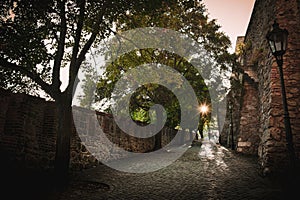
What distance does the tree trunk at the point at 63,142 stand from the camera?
21.1 feet

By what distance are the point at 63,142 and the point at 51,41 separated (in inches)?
140

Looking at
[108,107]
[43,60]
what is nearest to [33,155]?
[43,60]

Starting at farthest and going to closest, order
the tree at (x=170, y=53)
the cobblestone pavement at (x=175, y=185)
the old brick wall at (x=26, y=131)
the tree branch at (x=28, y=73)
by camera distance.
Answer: the tree at (x=170, y=53), the old brick wall at (x=26, y=131), the tree branch at (x=28, y=73), the cobblestone pavement at (x=175, y=185)

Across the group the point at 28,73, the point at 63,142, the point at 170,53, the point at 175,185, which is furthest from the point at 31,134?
the point at 170,53

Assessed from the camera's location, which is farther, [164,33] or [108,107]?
[108,107]

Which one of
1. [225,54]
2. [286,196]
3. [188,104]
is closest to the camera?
[286,196]

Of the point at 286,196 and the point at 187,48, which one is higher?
the point at 187,48

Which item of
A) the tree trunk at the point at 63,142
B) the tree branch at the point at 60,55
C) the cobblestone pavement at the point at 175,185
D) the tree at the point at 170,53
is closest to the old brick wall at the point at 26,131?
the tree trunk at the point at 63,142

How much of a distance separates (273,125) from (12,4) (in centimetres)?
854

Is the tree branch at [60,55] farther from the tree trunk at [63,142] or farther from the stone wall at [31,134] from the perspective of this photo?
the stone wall at [31,134]

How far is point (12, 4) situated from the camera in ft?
21.1

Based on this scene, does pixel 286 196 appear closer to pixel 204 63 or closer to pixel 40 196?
pixel 40 196

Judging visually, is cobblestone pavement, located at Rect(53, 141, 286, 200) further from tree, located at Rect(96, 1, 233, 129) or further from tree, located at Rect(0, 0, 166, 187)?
tree, located at Rect(96, 1, 233, 129)

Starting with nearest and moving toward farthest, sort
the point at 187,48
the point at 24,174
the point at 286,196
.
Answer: the point at 286,196 → the point at 24,174 → the point at 187,48
